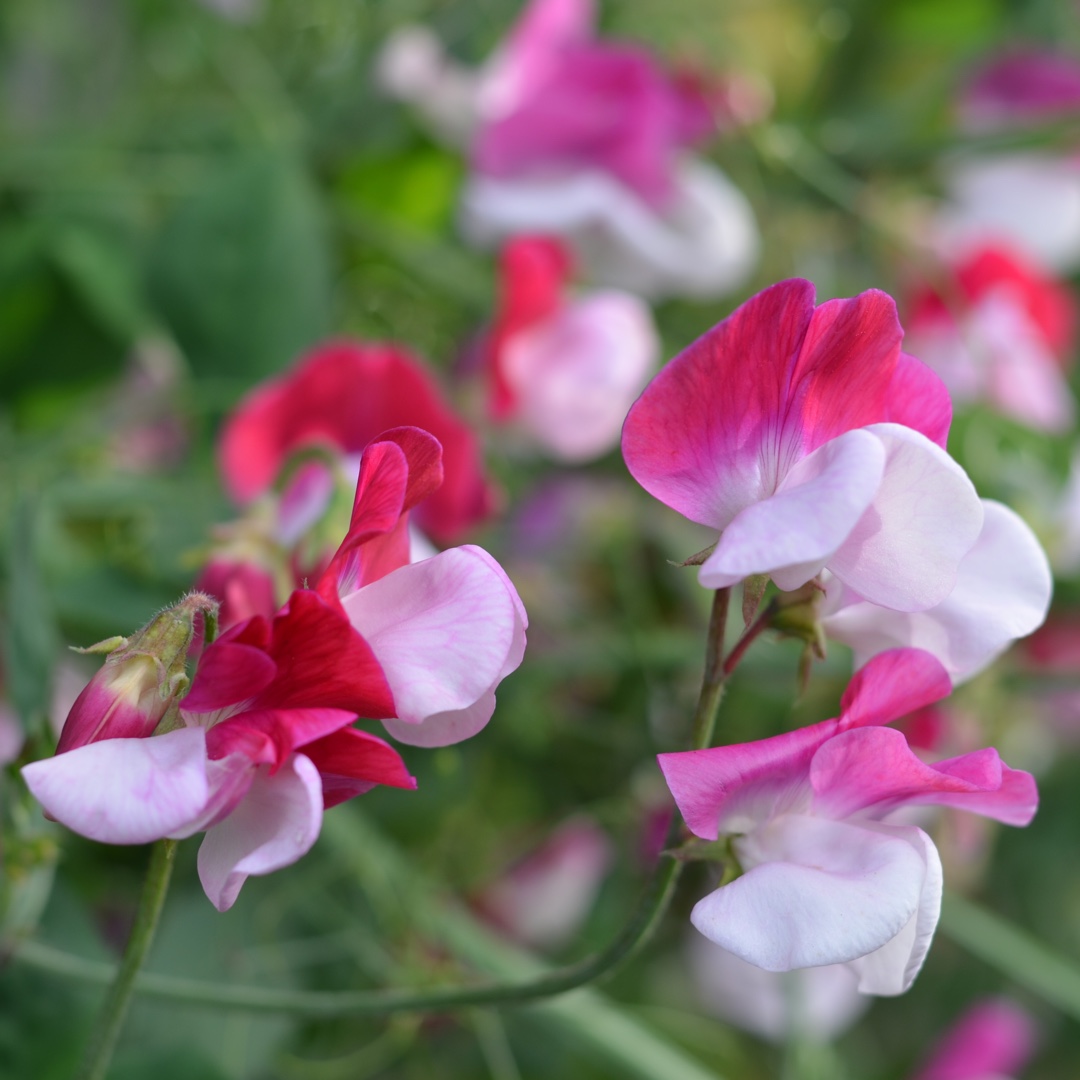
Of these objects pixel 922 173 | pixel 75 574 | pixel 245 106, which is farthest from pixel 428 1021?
pixel 922 173

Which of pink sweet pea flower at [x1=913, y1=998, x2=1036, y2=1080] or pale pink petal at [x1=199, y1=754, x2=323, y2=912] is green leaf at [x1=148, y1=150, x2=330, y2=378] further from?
pink sweet pea flower at [x1=913, y1=998, x2=1036, y2=1080]

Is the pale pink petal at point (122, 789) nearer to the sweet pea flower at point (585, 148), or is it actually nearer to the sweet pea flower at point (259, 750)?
the sweet pea flower at point (259, 750)

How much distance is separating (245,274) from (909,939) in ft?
1.44

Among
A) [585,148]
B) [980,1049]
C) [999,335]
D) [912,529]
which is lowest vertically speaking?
[980,1049]

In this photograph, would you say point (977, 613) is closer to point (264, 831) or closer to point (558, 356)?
point (264, 831)

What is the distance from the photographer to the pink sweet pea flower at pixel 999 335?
70 centimetres

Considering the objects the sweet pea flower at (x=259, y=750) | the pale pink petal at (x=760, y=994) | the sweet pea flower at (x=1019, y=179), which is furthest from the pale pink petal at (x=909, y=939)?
the sweet pea flower at (x=1019, y=179)

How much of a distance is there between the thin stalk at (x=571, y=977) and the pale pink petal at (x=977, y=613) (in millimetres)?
46

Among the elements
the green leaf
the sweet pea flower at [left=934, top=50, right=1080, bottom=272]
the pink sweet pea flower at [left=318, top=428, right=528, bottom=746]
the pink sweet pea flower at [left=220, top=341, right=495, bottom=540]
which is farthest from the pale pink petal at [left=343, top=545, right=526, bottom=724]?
the sweet pea flower at [left=934, top=50, right=1080, bottom=272]

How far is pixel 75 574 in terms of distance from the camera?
514mm

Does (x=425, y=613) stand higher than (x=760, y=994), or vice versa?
(x=425, y=613)

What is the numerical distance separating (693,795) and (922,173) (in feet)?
2.36

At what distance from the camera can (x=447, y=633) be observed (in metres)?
0.25

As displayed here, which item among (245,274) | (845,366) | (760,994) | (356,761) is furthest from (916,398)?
(760,994)
